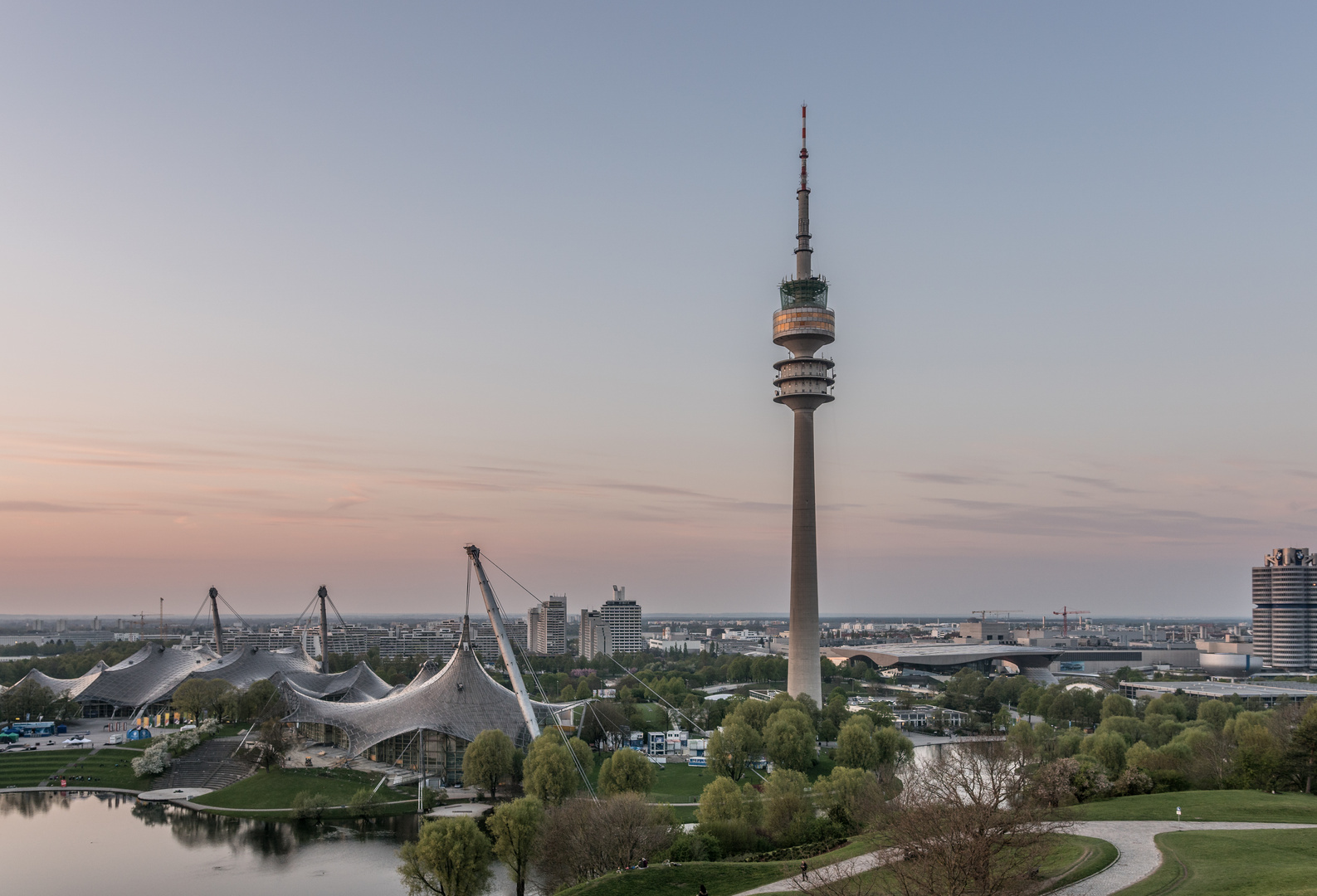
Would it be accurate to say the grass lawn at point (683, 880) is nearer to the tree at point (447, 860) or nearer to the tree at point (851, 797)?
the tree at point (447, 860)

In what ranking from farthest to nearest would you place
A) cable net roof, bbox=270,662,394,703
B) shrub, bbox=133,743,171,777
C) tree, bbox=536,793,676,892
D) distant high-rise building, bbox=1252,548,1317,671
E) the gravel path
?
distant high-rise building, bbox=1252,548,1317,671
cable net roof, bbox=270,662,394,703
shrub, bbox=133,743,171,777
tree, bbox=536,793,676,892
the gravel path

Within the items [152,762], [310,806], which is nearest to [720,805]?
[310,806]

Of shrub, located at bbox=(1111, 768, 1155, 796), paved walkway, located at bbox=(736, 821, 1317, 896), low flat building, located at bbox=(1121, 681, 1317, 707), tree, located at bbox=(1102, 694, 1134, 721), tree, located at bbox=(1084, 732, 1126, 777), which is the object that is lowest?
low flat building, located at bbox=(1121, 681, 1317, 707)

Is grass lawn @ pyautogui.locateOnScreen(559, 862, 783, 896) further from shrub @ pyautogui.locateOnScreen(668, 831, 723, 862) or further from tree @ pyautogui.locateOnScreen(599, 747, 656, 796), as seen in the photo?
tree @ pyautogui.locateOnScreen(599, 747, 656, 796)

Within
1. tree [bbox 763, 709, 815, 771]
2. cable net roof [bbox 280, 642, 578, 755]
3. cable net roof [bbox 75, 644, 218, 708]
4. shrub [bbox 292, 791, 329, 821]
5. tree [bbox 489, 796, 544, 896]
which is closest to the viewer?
tree [bbox 489, 796, 544, 896]

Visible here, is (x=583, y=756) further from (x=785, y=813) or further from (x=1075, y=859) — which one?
(x=1075, y=859)

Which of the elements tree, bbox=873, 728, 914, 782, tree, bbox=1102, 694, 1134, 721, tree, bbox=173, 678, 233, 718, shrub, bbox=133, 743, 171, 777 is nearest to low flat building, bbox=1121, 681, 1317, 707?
tree, bbox=1102, 694, 1134, 721

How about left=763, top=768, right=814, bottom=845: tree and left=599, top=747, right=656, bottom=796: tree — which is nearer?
left=763, top=768, right=814, bottom=845: tree

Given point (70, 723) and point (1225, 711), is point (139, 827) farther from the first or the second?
point (1225, 711)

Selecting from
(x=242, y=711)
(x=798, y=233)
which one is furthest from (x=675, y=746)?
(x=798, y=233)
